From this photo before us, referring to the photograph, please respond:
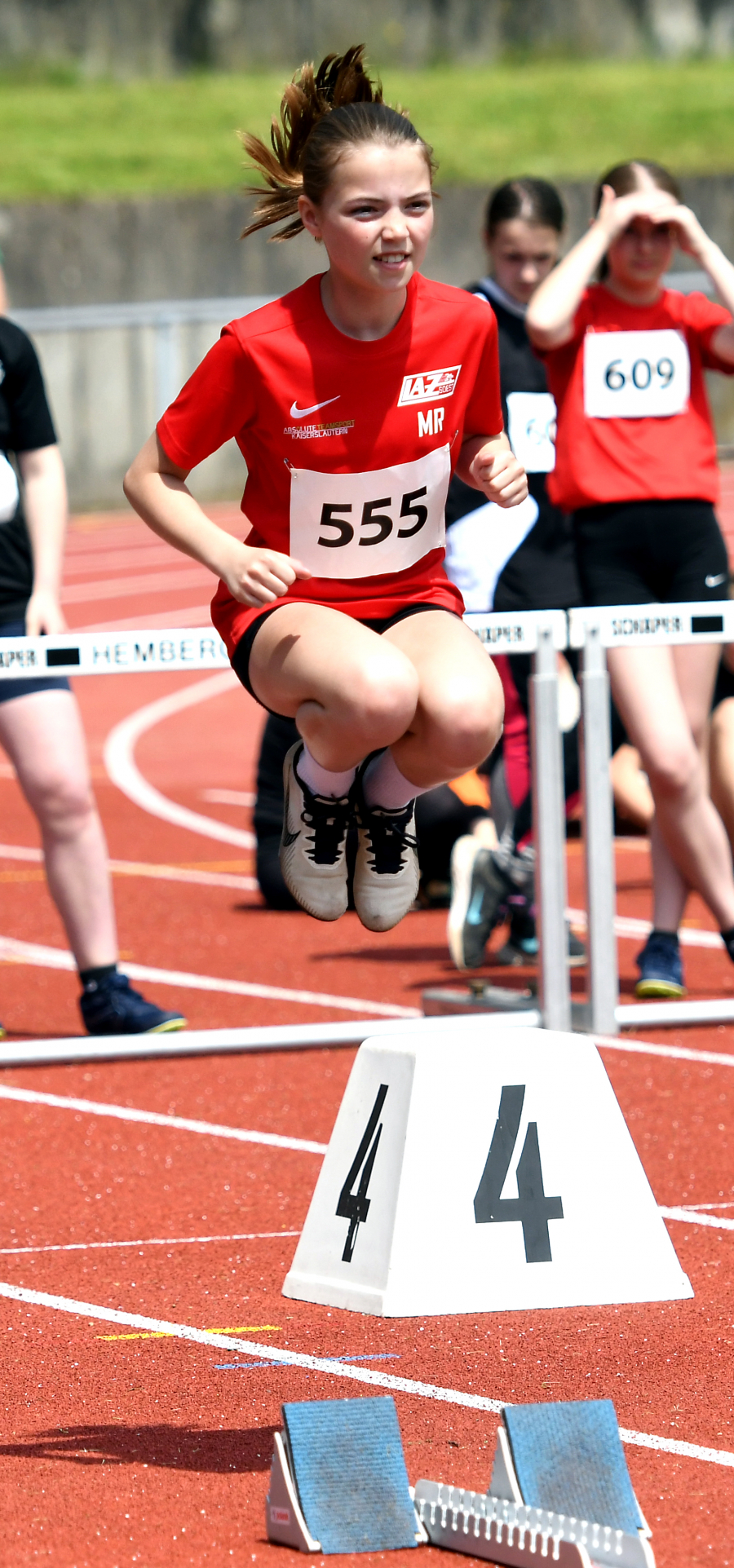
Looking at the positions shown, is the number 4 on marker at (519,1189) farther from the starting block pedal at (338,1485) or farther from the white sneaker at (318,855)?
the starting block pedal at (338,1485)

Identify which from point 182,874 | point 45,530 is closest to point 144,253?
point 182,874

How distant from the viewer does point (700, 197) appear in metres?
26.1

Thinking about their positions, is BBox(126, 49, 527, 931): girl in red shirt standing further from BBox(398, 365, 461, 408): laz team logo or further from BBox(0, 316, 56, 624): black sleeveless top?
BBox(0, 316, 56, 624): black sleeveless top

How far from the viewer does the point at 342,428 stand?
3758mm

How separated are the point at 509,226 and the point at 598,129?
23819 mm

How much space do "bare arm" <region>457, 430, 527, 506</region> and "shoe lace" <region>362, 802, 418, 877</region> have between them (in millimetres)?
570

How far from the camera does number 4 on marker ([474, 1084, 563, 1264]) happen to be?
404 centimetres

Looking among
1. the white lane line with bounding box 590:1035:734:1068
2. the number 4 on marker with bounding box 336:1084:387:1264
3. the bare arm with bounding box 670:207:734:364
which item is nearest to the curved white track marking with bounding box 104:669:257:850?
the white lane line with bounding box 590:1035:734:1068

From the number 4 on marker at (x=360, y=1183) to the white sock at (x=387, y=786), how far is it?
1.73ft

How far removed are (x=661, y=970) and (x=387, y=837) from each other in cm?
314

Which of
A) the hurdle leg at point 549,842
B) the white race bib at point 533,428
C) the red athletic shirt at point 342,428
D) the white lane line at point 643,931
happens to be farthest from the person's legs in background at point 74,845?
the red athletic shirt at point 342,428

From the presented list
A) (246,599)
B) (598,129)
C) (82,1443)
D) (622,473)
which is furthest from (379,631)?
(598,129)

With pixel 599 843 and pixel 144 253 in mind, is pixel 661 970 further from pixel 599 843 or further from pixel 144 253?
pixel 144 253

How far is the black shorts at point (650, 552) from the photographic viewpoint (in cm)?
637
